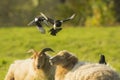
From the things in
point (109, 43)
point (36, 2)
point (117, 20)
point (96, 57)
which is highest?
point (36, 2)

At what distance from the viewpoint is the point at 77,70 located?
1175cm

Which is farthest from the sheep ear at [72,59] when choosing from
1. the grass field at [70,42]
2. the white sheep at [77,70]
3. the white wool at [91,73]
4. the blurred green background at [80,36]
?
the grass field at [70,42]

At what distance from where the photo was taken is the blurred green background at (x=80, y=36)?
77.1 ft

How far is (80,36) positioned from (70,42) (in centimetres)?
158

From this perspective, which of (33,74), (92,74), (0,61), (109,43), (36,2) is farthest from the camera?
(36,2)

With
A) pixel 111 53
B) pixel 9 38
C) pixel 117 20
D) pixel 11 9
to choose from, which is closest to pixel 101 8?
pixel 117 20

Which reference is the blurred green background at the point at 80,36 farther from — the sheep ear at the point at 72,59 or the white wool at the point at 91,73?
the white wool at the point at 91,73

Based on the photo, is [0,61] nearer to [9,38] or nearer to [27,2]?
[9,38]

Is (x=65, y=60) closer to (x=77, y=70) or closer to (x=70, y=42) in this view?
(x=77, y=70)

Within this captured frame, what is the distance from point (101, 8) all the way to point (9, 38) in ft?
27.6

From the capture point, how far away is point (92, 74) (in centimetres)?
1112

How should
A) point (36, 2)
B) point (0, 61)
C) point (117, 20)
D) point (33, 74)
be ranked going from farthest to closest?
point (36, 2)
point (117, 20)
point (0, 61)
point (33, 74)

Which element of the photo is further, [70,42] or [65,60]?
[70,42]

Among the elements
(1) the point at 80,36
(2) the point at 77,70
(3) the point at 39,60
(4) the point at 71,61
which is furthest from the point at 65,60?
(1) the point at 80,36
